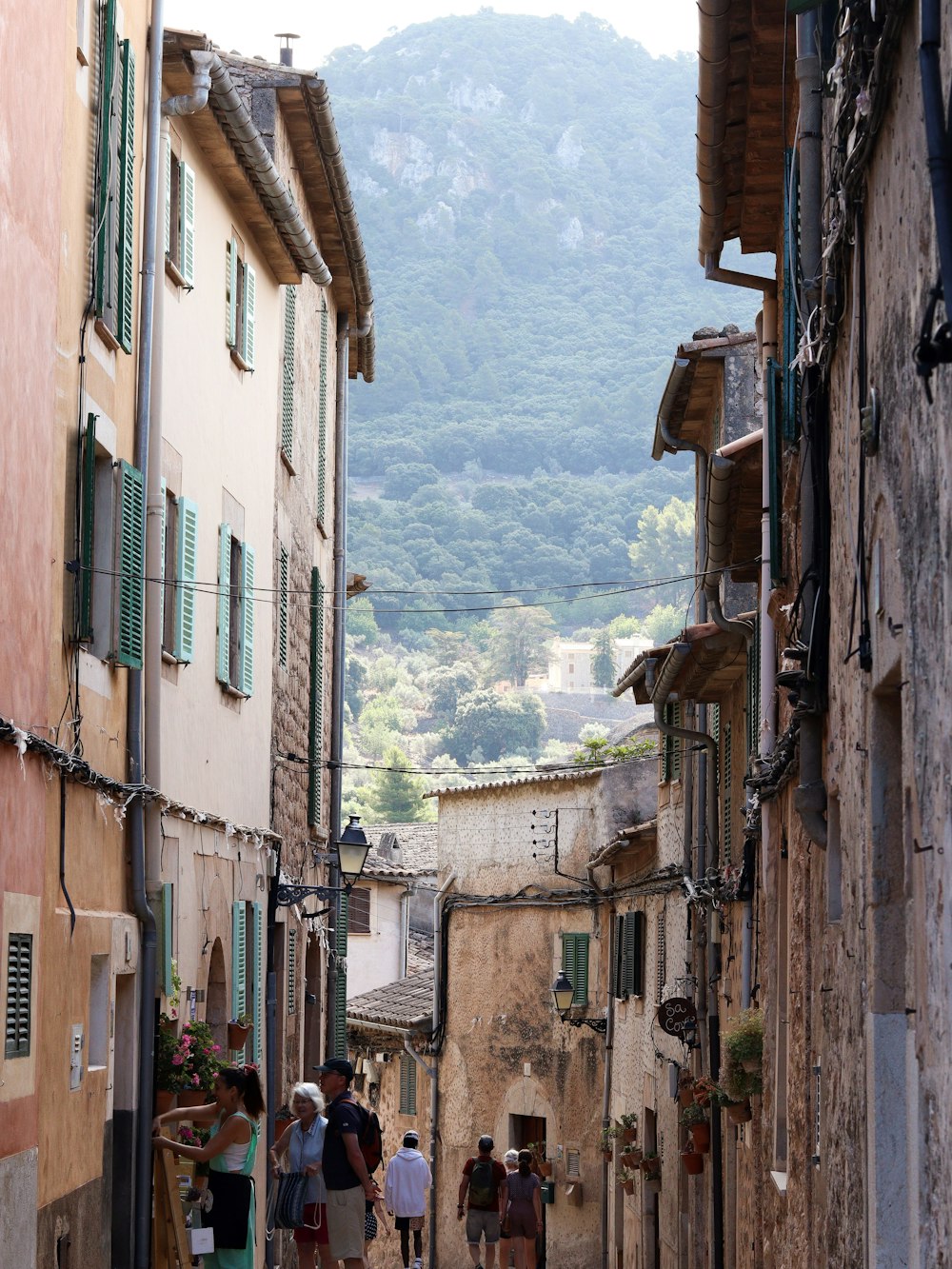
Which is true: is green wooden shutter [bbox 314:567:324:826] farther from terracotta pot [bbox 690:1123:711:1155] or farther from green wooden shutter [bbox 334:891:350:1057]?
terracotta pot [bbox 690:1123:711:1155]

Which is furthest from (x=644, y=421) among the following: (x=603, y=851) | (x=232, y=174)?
(x=232, y=174)

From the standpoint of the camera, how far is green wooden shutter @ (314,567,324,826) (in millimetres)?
20094

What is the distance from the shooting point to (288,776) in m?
18.5

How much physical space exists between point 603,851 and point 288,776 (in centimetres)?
972

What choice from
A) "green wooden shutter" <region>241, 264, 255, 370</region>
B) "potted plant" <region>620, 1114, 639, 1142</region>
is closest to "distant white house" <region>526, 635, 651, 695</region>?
"potted plant" <region>620, 1114, 639, 1142</region>

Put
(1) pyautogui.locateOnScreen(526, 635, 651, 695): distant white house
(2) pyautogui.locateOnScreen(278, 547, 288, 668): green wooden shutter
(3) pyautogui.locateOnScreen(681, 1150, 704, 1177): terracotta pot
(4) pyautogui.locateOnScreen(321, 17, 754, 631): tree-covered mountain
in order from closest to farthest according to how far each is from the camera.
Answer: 1. (3) pyautogui.locateOnScreen(681, 1150, 704, 1177): terracotta pot
2. (2) pyautogui.locateOnScreen(278, 547, 288, 668): green wooden shutter
3. (1) pyautogui.locateOnScreen(526, 635, 651, 695): distant white house
4. (4) pyautogui.locateOnScreen(321, 17, 754, 631): tree-covered mountain

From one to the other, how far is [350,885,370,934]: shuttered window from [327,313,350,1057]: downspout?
17.5m

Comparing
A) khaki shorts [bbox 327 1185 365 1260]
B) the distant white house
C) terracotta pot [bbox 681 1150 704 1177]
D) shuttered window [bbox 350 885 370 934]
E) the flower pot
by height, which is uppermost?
the distant white house

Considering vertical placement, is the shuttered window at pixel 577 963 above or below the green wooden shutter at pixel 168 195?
below

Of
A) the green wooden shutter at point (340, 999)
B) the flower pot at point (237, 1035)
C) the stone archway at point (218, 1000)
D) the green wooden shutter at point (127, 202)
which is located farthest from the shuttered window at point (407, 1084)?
the green wooden shutter at point (127, 202)

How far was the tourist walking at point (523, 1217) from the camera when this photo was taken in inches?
830

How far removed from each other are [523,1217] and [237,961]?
307 inches

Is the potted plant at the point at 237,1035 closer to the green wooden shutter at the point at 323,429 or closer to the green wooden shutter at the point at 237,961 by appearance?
the green wooden shutter at the point at 237,961

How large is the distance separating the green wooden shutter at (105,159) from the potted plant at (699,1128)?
9.59 m
